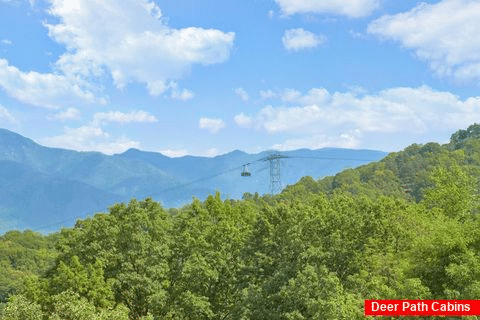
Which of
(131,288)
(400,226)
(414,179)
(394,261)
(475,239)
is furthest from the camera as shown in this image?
(414,179)

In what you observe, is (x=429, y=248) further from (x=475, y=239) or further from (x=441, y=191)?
(x=441, y=191)

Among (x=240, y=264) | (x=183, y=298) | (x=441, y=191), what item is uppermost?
(x=441, y=191)

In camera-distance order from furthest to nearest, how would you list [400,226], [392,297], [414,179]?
[414,179]
[400,226]
[392,297]

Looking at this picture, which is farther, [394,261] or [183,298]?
[183,298]

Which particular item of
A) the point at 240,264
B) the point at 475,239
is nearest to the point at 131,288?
the point at 240,264

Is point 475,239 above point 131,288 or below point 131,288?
above

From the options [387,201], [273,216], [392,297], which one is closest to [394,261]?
[392,297]

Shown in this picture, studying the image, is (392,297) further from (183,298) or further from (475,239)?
(183,298)
